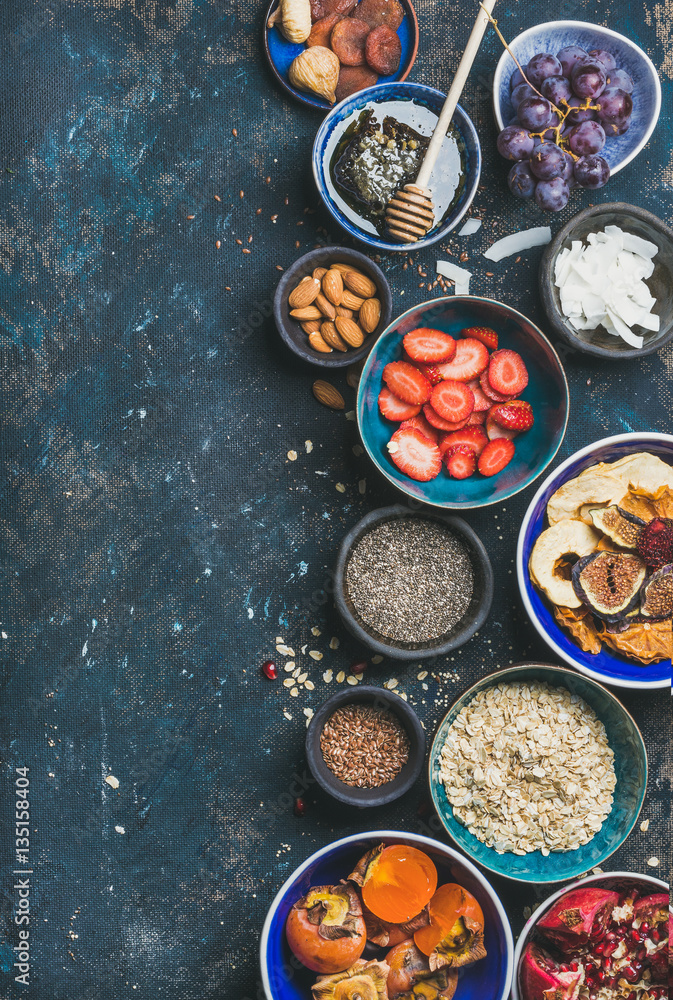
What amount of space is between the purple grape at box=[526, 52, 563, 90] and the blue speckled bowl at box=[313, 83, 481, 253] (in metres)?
0.16

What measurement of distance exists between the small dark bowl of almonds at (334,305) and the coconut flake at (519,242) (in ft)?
1.03

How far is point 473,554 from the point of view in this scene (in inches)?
61.1

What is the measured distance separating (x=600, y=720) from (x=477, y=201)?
4.00ft

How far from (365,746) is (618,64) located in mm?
1635

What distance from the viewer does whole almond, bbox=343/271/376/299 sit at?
5.13ft

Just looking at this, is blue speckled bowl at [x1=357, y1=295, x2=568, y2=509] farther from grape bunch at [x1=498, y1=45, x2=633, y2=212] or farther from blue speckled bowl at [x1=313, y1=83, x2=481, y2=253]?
grape bunch at [x1=498, y1=45, x2=633, y2=212]

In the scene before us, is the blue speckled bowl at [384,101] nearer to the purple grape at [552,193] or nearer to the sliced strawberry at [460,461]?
the purple grape at [552,193]

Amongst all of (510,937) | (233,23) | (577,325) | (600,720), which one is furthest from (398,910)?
(233,23)

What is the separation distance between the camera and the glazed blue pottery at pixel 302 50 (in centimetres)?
160

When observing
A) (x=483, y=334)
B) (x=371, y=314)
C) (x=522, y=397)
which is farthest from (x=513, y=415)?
(x=371, y=314)

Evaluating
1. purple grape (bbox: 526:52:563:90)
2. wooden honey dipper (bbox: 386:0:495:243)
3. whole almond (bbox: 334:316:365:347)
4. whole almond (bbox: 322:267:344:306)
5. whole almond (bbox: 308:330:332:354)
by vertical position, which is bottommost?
whole almond (bbox: 308:330:332:354)

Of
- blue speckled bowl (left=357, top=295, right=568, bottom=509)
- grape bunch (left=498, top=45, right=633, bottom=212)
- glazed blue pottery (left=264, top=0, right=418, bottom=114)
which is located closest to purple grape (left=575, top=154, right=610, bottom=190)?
grape bunch (left=498, top=45, right=633, bottom=212)

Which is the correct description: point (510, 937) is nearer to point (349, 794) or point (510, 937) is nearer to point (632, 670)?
point (349, 794)

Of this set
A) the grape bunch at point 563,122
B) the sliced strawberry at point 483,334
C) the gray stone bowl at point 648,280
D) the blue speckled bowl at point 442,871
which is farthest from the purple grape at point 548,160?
the blue speckled bowl at point 442,871
